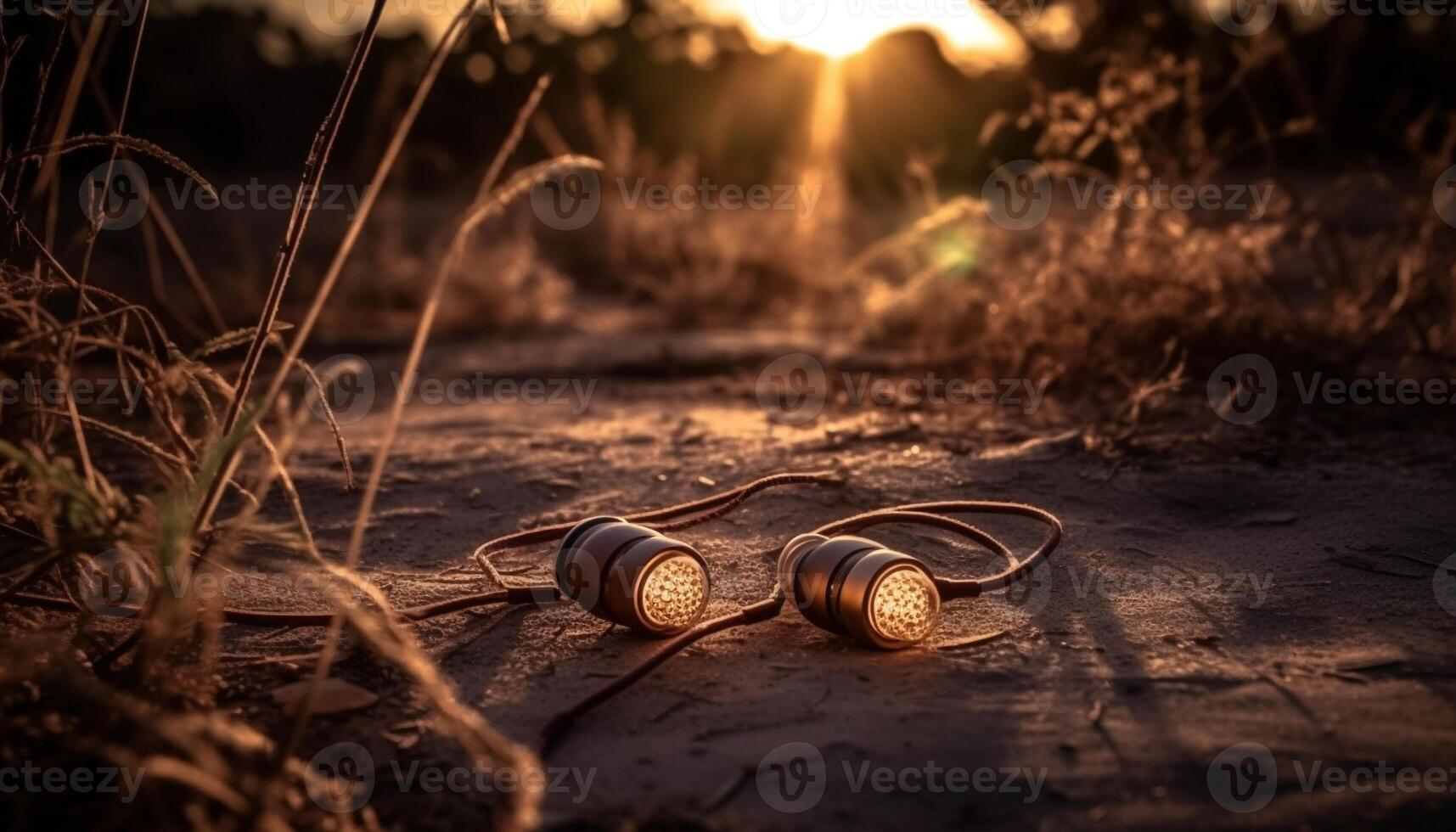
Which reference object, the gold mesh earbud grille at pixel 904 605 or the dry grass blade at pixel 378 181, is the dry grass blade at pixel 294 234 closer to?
the dry grass blade at pixel 378 181

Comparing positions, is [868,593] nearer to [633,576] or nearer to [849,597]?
[849,597]

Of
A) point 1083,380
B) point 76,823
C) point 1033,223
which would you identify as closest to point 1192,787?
point 76,823

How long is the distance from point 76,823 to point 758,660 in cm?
127

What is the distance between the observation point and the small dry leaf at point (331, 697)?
228 cm

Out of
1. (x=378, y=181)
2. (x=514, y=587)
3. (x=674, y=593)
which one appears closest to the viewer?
(x=378, y=181)

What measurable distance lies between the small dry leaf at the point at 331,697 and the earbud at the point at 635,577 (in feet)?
1.59

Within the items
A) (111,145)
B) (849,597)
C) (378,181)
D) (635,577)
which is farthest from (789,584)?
(111,145)

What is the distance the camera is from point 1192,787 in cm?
192

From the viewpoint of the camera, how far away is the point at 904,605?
2439 millimetres

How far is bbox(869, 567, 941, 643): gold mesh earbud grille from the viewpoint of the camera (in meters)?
2.41

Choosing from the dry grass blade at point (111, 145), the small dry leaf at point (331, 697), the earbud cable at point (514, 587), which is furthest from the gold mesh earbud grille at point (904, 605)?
the dry grass blade at point (111, 145)

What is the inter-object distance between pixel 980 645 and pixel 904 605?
0.80 ft

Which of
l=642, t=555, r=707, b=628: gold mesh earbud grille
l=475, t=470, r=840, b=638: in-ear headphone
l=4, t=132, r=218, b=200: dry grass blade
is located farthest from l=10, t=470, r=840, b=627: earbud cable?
l=4, t=132, r=218, b=200: dry grass blade

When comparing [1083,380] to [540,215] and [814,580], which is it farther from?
[540,215]
